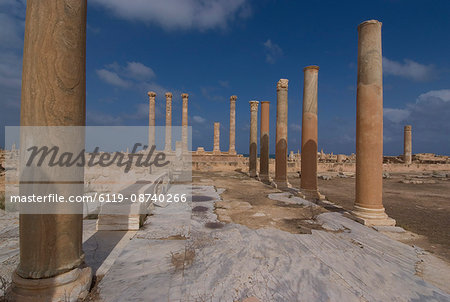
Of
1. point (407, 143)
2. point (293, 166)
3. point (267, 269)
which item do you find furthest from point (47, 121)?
point (407, 143)

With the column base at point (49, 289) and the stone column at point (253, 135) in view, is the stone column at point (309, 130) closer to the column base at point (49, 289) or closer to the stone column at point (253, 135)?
the stone column at point (253, 135)

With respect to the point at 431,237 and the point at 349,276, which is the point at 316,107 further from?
the point at 349,276

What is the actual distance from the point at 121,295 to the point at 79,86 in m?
2.44

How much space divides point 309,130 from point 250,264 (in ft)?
24.4

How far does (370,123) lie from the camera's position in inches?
238

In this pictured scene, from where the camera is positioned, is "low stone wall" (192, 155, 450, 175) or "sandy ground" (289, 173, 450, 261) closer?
"sandy ground" (289, 173, 450, 261)

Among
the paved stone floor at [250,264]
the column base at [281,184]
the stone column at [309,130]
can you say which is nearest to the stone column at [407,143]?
the column base at [281,184]

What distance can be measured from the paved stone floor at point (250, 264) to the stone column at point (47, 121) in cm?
47

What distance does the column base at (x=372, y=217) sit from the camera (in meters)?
5.60

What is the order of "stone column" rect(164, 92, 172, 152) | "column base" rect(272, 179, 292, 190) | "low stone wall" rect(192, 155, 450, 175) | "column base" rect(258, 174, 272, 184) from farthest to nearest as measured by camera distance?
"stone column" rect(164, 92, 172, 152)
"low stone wall" rect(192, 155, 450, 175)
"column base" rect(258, 174, 272, 184)
"column base" rect(272, 179, 292, 190)

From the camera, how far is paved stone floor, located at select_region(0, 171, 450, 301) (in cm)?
278

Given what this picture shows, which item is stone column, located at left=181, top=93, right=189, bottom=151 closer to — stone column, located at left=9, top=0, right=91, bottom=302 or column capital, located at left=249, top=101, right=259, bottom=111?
column capital, located at left=249, top=101, right=259, bottom=111

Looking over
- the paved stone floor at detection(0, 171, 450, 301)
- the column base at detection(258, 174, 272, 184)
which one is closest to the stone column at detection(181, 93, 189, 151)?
the column base at detection(258, 174, 272, 184)

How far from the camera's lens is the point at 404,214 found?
25.3 feet
